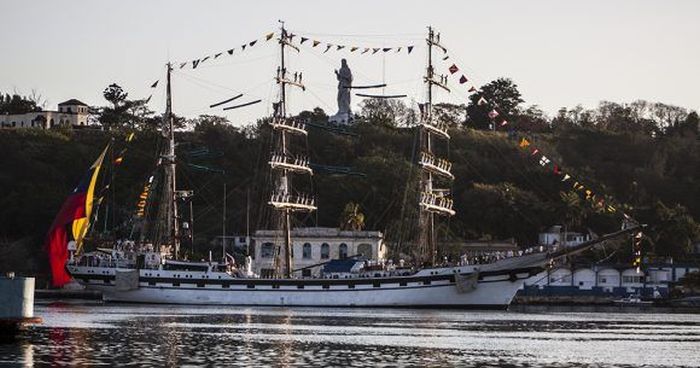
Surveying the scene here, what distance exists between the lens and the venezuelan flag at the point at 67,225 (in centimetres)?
10012

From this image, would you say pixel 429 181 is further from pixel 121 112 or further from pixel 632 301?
pixel 121 112

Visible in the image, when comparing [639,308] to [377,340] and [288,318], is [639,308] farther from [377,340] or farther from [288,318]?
[377,340]

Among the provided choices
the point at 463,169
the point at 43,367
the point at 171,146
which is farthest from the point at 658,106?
the point at 43,367

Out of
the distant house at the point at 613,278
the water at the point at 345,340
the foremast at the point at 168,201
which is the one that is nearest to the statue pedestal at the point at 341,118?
the distant house at the point at 613,278

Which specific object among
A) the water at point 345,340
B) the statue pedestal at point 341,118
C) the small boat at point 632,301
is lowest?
the water at point 345,340

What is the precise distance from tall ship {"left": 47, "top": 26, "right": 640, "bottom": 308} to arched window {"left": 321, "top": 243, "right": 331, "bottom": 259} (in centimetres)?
735

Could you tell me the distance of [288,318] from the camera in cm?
8012

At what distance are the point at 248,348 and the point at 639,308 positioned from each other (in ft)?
211

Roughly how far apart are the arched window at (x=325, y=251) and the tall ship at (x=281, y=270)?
7.35 m

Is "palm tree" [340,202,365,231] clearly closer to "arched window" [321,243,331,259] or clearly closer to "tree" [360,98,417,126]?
"arched window" [321,243,331,259]

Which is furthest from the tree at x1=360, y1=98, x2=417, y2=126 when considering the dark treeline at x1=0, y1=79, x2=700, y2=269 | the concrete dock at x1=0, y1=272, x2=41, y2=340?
the concrete dock at x1=0, y1=272, x2=41, y2=340

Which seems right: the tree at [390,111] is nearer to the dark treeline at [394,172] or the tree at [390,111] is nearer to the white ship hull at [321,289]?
the dark treeline at [394,172]

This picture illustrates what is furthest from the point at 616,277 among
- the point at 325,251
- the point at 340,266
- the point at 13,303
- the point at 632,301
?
the point at 13,303

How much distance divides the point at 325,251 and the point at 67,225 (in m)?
26.1
